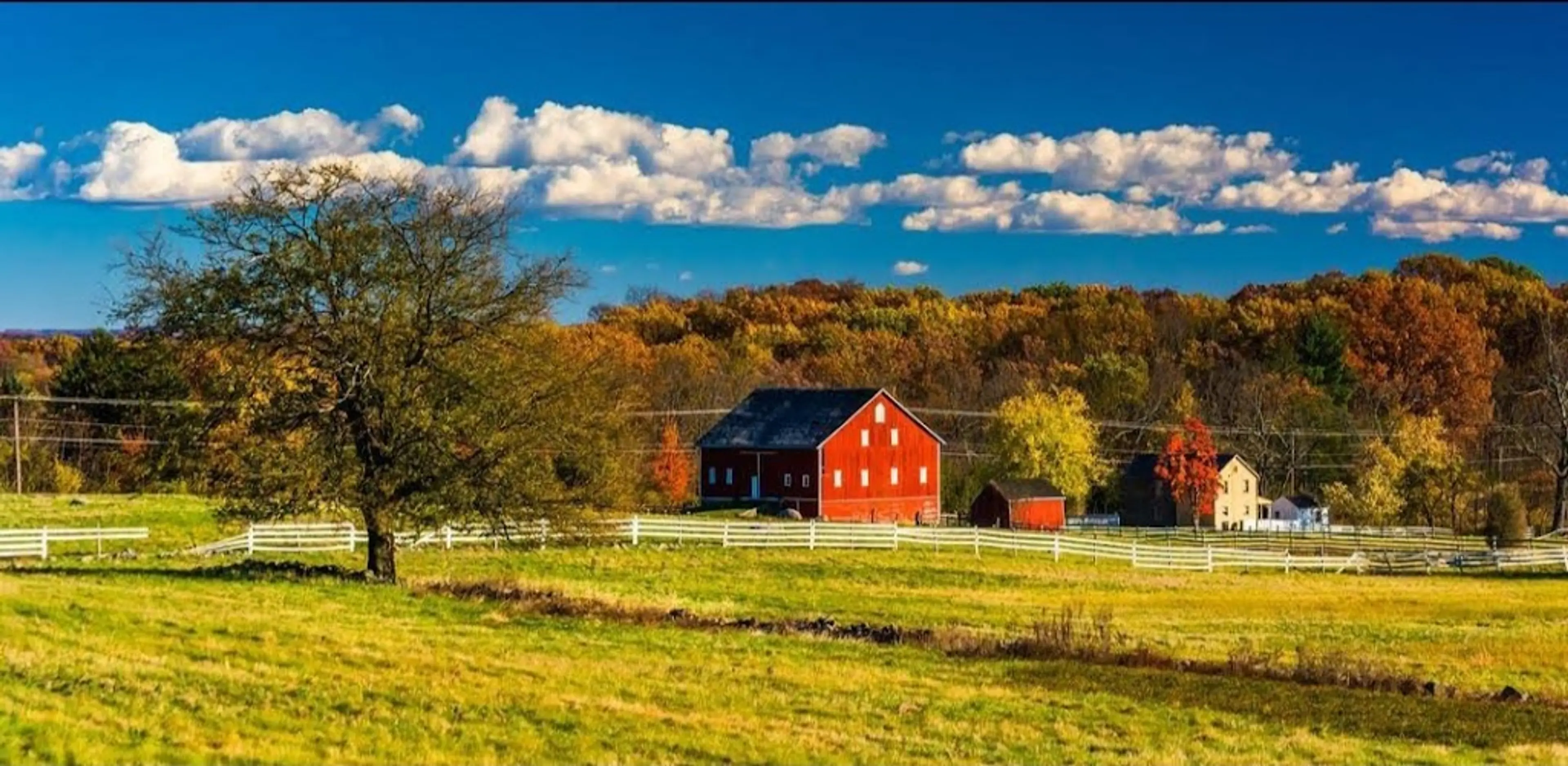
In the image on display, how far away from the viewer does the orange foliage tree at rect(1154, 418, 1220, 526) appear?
309 ft

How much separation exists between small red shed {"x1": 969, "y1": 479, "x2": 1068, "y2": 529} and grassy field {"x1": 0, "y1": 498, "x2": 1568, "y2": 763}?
46874 mm

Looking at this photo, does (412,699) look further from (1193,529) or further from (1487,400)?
(1487,400)

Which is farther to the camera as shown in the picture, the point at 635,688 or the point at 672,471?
the point at 672,471

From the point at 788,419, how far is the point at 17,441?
1394 inches

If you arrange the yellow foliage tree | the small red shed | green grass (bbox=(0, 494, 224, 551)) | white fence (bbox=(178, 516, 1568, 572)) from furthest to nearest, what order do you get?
1. the yellow foliage tree
2. the small red shed
3. green grass (bbox=(0, 494, 224, 551))
4. white fence (bbox=(178, 516, 1568, 572))

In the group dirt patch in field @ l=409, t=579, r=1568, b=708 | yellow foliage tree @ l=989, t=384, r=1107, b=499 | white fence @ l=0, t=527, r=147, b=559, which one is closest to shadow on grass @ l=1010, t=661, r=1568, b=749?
dirt patch in field @ l=409, t=579, r=1568, b=708

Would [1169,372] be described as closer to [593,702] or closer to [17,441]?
[17,441]

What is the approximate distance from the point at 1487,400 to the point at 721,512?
8162 cm

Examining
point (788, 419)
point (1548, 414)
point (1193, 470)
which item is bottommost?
point (1193, 470)

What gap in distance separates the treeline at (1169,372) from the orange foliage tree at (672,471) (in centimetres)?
64

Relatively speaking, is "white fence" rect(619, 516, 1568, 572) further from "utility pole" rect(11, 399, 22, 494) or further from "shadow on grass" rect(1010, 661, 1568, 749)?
"shadow on grass" rect(1010, 661, 1568, 749)

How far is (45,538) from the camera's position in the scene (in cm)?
4134

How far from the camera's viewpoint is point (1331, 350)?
123812mm

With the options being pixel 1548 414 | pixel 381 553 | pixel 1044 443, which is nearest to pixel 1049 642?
pixel 381 553
